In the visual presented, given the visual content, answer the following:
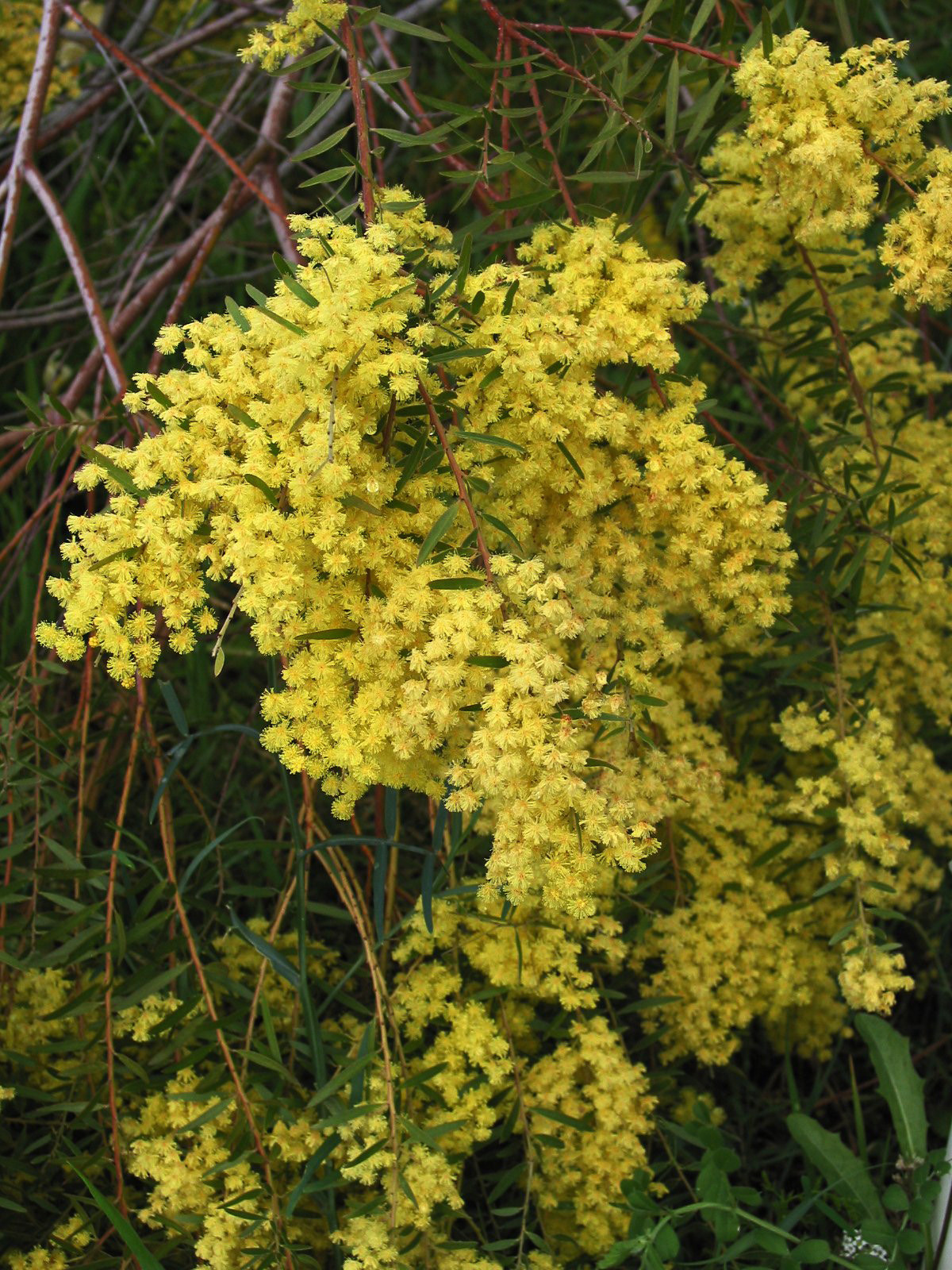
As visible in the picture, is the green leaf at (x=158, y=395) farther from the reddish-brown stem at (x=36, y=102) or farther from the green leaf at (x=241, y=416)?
the reddish-brown stem at (x=36, y=102)

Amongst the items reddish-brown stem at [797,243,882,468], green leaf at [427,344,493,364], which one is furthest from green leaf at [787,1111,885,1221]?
green leaf at [427,344,493,364]

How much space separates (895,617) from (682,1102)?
99 centimetres

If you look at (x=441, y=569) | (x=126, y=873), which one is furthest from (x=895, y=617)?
(x=126, y=873)

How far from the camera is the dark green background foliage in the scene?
1800mm

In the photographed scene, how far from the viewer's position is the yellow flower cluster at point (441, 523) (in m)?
1.30

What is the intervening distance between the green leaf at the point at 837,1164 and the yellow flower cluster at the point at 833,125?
4.42ft

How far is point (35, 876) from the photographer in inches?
75.6

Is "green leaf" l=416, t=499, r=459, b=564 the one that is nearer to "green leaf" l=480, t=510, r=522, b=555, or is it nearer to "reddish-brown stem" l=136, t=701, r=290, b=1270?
"green leaf" l=480, t=510, r=522, b=555

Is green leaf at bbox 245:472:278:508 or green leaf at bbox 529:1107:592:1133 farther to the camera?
green leaf at bbox 529:1107:592:1133

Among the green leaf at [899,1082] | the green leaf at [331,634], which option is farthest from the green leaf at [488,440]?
the green leaf at [899,1082]

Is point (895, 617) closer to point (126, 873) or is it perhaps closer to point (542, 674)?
point (542, 674)

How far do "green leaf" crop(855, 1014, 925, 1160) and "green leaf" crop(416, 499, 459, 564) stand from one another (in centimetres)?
123

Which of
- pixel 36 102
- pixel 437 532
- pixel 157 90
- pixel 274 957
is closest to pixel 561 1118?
pixel 274 957

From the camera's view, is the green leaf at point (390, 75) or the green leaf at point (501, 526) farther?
the green leaf at point (390, 75)
